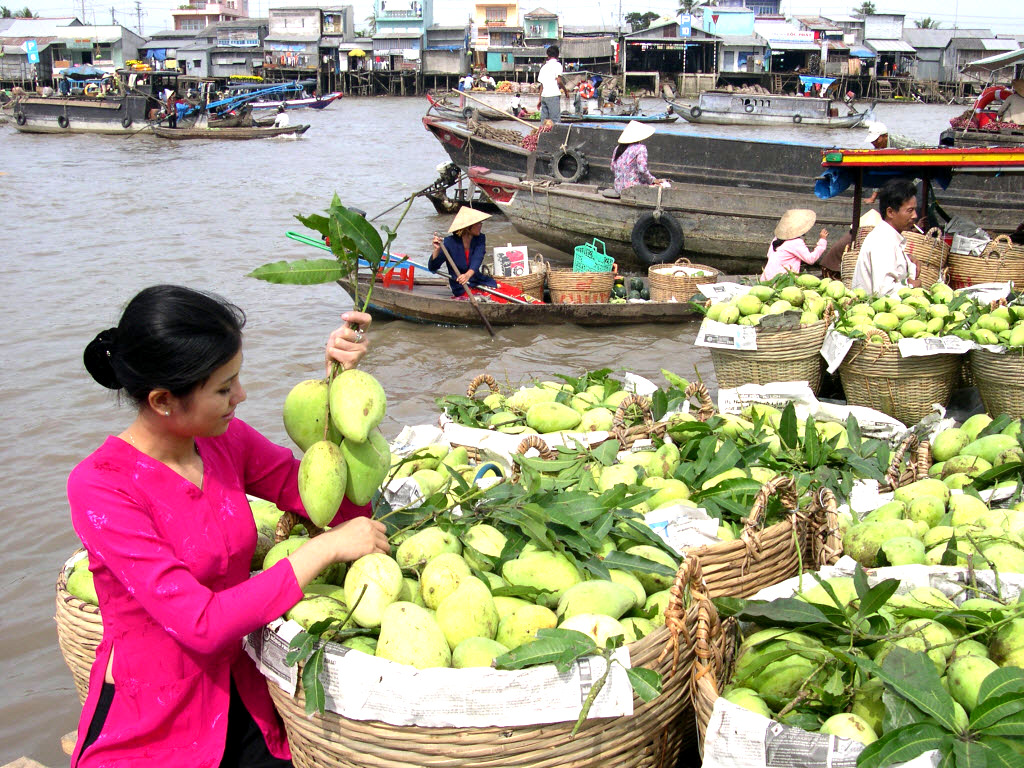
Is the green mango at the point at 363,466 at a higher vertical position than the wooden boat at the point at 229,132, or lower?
lower

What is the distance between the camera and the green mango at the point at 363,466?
1.66 m

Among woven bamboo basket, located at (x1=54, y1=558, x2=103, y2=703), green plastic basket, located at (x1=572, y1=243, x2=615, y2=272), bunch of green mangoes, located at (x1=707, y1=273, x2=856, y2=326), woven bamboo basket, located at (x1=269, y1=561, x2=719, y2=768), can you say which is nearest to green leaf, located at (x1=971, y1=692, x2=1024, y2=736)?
woven bamboo basket, located at (x1=269, y1=561, x2=719, y2=768)

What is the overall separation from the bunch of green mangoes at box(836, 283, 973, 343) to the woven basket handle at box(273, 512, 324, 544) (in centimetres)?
294

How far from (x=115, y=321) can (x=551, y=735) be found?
8.08 meters

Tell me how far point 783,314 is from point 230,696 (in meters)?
3.15

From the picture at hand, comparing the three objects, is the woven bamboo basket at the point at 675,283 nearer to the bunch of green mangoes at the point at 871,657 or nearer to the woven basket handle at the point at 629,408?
the woven basket handle at the point at 629,408

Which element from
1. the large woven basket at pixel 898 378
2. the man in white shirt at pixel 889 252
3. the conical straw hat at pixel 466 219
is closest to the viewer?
the large woven basket at pixel 898 378

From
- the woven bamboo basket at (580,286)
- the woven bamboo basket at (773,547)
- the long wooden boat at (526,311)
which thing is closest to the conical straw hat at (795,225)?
the long wooden boat at (526,311)

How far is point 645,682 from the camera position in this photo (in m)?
1.40

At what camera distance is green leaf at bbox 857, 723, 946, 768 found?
1.23 meters

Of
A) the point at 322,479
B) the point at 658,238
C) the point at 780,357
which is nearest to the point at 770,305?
the point at 780,357

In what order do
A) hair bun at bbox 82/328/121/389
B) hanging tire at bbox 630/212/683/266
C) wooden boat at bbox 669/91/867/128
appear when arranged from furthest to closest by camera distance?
wooden boat at bbox 669/91/867/128 → hanging tire at bbox 630/212/683/266 → hair bun at bbox 82/328/121/389

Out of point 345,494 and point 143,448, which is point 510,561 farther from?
point 143,448

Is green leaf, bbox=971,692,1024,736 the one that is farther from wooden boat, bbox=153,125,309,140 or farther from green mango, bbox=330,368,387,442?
wooden boat, bbox=153,125,309,140
